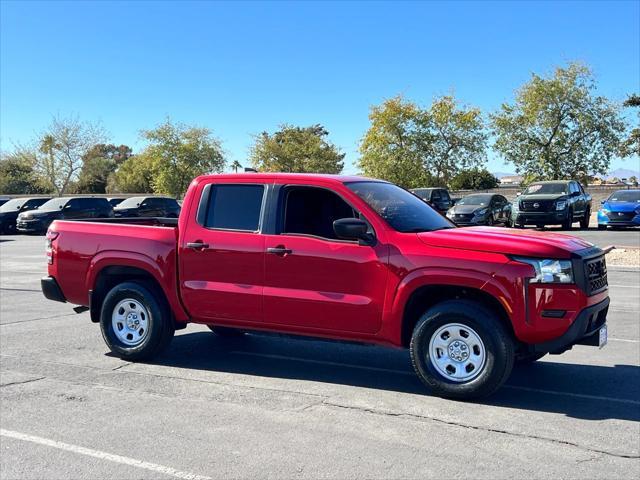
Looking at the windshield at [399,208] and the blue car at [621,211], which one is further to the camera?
the blue car at [621,211]

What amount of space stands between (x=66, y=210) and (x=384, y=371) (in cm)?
2774

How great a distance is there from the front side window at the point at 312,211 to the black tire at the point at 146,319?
162 cm

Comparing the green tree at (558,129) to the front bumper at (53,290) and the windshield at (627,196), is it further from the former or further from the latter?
the front bumper at (53,290)

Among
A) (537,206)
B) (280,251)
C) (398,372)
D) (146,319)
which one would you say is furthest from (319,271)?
(537,206)

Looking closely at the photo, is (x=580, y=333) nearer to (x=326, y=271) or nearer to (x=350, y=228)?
(x=350, y=228)

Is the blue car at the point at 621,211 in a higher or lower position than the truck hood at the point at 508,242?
lower

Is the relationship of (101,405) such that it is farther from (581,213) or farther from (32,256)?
(581,213)

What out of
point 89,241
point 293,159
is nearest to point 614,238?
point 89,241

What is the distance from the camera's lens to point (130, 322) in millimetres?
6992

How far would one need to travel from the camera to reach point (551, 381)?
6199 mm

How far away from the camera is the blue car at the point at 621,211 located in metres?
26.2

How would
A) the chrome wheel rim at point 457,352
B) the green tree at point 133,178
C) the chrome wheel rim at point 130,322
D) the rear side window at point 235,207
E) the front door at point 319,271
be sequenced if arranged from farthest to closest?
the green tree at point 133,178 < the chrome wheel rim at point 130,322 < the rear side window at point 235,207 < the front door at point 319,271 < the chrome wheel rim at point 457,352

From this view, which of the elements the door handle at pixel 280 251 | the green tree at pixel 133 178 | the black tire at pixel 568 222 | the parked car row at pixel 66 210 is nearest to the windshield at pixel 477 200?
the black tire at pixel 568 222

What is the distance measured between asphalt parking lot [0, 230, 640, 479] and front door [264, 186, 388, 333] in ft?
2.10
